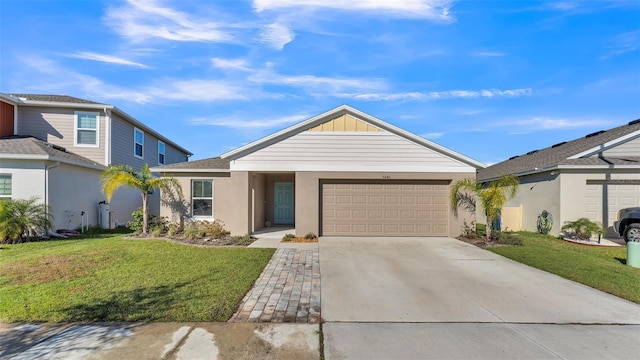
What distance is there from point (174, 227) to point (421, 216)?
9.86 meters

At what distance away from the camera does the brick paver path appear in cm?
413

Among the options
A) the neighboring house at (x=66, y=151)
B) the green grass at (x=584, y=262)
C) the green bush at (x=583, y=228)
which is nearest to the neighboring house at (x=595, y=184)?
the green bush at (x=583, y=228)

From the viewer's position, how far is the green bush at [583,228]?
422 inches

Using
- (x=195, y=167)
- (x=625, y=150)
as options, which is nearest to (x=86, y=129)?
(x=195, y=167)

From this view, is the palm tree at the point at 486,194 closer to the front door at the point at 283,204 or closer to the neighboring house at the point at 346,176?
the neighboring house at the point at 346,176

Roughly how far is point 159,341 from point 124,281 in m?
2.87

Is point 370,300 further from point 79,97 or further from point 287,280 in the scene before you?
point 79,97

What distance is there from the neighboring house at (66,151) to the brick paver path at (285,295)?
1004 cm

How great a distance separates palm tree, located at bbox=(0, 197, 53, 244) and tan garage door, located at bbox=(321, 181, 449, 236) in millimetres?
10191

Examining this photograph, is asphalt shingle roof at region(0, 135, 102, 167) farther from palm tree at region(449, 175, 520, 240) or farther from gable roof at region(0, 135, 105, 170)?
palm tree at region(449, 175, 520, 240)

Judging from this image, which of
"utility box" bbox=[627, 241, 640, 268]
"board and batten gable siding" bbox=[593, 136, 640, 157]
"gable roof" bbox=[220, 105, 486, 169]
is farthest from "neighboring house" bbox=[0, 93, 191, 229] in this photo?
"board and batten gable siding" bbox=[593, 136, 640, 157]

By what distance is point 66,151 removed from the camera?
13.5m

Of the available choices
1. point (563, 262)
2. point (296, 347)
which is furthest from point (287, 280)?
point (563, 262)

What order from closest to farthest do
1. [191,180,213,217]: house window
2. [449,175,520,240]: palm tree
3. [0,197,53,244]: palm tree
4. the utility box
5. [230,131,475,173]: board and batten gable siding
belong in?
the utility box → [0,197,53,244]: palm tree → [449,175,520,240]: palm tree → [230,131,475,173]: board and batten gable siding → [191,180,213,217]: house window
